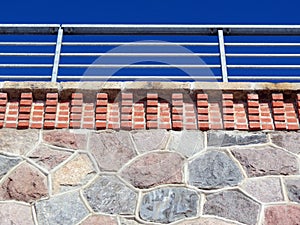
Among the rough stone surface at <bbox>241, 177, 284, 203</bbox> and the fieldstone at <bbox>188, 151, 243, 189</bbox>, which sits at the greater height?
the fieldstone at <bbox>188, 151, 243, 189</bbox>

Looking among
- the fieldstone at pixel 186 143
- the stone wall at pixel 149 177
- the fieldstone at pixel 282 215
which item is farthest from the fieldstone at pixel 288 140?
the fieldstone at pixel 186 143

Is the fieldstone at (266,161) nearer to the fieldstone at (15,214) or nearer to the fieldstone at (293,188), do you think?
the fieldstone at (293,188)

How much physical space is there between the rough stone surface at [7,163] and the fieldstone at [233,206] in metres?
1.81

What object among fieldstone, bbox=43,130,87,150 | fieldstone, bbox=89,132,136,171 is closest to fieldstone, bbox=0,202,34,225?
fieldstone, bbox=43,130,87,150

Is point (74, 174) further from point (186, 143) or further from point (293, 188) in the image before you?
point (293, 188)

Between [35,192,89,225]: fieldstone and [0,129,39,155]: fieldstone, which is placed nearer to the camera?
[35,192,89,225]: fieldstone

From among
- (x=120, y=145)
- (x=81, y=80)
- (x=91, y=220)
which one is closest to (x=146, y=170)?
(x=120, y=145)

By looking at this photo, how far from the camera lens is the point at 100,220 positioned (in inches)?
192

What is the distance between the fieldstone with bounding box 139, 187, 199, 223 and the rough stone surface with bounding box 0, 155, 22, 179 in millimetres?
1260

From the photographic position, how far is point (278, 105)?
5.44 m

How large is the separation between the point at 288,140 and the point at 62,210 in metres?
2.23

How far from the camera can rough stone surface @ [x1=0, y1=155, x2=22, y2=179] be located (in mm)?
5129

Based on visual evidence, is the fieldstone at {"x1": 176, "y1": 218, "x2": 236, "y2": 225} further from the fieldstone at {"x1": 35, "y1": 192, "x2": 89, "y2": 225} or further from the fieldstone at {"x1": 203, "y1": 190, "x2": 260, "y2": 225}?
the fieldstone at {"x1": 35, "y1": 192, "x2": 89, "y2": 225}

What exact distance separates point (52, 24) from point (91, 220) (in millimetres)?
2373
